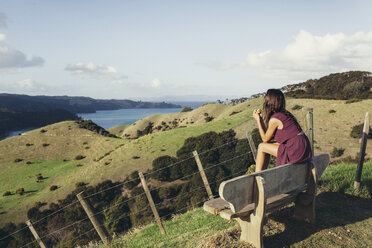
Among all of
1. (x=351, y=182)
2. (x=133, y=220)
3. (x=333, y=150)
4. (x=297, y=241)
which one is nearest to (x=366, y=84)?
(x=333, y=150)

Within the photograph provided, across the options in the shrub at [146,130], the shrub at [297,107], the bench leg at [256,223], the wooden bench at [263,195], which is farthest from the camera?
the shrub at [146,130]

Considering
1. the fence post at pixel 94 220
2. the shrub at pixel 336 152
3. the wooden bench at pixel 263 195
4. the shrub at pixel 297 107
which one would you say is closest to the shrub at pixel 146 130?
the shrub at pixel 297 107

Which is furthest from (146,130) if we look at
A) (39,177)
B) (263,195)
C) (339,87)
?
(263,195)

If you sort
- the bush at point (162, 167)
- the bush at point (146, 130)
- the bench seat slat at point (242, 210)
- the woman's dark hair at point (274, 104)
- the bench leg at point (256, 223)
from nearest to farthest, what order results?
the bench leg at point (256, 223)
the bench seat slat at point (242, 210)
the woman's dark hair at point (274, 104)
the bush at point (162, 167)
the bush at point (146, 130)

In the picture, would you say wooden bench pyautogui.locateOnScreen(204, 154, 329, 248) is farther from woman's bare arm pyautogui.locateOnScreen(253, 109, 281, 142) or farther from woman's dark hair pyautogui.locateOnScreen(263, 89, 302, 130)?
woman's dark hair pyautogui.locateOnScreen(263, 89, 302, 130)

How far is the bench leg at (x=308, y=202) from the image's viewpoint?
522cm

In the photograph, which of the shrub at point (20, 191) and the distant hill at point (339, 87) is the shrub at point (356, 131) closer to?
the distant hill at point (339, 87)

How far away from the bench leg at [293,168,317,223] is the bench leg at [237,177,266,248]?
5.14 feet

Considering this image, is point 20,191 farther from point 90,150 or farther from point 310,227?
point 310,227

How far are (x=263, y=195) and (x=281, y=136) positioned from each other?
159cm

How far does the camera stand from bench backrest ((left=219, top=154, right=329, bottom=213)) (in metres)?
3.85

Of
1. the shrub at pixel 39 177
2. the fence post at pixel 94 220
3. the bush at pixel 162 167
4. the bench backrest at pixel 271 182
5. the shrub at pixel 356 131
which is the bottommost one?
the shrub at pixel 39 177

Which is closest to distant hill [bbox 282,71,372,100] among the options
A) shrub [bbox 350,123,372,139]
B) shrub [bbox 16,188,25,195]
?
shrub [bbox 350,123,372,139]

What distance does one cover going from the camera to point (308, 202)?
17.6 ft
